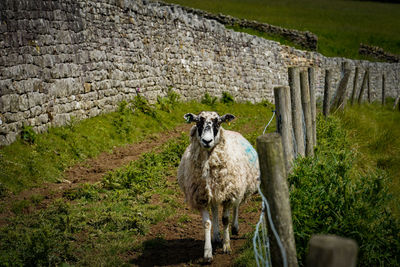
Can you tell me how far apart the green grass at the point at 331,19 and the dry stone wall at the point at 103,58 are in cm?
573

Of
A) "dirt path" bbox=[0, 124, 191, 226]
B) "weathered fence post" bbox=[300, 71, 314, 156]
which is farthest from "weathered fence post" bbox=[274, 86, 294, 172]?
"dirt path" bbox=[0, 124, 191, 226]

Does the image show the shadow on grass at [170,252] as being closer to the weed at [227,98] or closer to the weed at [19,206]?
the weed at [19,206]

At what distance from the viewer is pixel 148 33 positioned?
12727mm

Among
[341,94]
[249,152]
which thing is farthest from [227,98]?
[249,152]

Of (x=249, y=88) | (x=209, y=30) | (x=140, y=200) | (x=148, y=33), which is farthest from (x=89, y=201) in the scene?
(x=249, y=88)

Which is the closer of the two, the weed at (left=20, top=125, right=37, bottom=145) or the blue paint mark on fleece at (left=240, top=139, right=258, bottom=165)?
the blue paint mark on fleece at (left=240, top=139, right=258, bottom=165)

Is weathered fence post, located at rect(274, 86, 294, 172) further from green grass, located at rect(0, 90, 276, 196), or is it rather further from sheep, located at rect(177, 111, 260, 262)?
green grass, located at rect(0, 90, 276, 196)

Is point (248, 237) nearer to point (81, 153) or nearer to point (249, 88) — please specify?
point (81, 153)

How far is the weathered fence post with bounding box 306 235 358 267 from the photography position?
5.18 feet

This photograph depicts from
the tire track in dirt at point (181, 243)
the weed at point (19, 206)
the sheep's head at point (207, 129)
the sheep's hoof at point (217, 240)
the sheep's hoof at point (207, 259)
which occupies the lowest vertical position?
the tire track in dirt at point (181, 243)

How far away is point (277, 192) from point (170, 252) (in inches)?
111

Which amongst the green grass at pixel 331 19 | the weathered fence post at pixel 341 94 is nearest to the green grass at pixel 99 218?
the weathered fence post at pixel 341 94

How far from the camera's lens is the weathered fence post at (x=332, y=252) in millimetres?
1580

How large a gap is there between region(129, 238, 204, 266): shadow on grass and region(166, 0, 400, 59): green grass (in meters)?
17.2
